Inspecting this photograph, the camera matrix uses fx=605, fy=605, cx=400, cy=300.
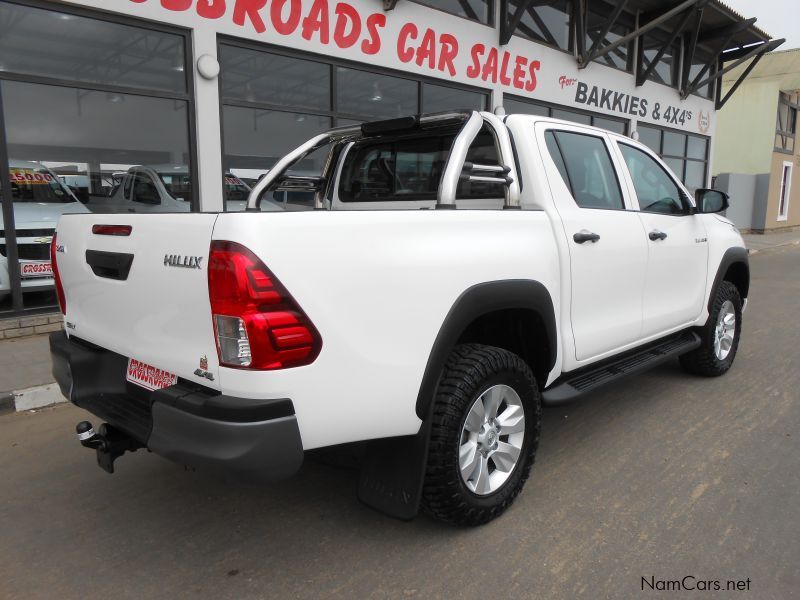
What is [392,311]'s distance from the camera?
2168 mm

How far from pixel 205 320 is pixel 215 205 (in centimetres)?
537

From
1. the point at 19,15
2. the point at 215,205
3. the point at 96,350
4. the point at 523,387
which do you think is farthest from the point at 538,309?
the point at 19,15

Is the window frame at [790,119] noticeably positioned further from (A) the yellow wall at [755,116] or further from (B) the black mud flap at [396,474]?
→ (B) the black mud flap at [396,474]

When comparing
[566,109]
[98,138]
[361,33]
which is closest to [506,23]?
[566,109]

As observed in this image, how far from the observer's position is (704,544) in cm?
250

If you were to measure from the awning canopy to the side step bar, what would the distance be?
760 centimetres

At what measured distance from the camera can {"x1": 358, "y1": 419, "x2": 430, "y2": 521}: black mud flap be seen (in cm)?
229

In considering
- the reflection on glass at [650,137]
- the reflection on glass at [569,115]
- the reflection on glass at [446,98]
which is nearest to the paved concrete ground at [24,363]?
the reflection on glass at [446,98]

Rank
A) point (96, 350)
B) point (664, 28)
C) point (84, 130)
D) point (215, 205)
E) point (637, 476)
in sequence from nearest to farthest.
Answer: point (96, 350)
point (637, 476)
point (84, 130)
point (215, 205)
point (664, 28)

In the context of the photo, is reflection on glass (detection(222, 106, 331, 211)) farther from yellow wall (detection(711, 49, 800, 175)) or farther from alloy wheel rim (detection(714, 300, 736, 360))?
yellow wall (detection(711, 49, 800, 175))

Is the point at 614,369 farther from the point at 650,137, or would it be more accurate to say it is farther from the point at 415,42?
the point at 650,137

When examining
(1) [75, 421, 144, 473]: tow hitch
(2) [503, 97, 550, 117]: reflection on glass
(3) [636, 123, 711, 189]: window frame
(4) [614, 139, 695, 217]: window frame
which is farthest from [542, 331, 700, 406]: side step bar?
(3) [636, 123, 711, 189]: window frame

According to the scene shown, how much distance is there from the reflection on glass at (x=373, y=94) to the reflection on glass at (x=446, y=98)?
233mm

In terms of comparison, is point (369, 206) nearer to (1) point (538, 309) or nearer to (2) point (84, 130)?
(1) point (538, 309)
